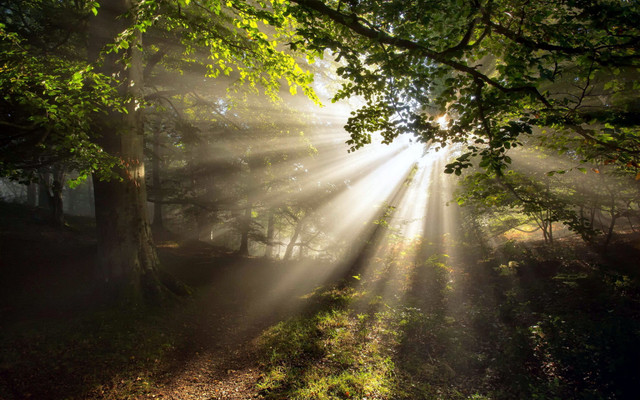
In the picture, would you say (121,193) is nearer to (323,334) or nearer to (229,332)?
(229,332)

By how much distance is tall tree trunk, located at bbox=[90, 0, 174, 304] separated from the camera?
6824 mm

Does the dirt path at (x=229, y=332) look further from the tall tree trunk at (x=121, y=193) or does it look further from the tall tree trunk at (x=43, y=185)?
the tall tree trunk at (x=43, y=185)

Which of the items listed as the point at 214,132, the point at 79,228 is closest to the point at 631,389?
the point at 214,132

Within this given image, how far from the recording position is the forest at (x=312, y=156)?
12.8 feet

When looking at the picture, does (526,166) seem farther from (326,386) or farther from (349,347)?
(326,386)

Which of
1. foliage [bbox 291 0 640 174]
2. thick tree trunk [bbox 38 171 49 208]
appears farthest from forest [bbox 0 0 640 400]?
thick tree trunk [bbox 38 171 49 208]

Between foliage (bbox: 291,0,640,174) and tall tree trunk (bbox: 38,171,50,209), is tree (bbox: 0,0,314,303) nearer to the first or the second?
tall tree trunk (bbox: 38,171,50,209)

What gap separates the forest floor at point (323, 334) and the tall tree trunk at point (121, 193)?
789 millimetres

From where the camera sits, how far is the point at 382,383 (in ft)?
16.4

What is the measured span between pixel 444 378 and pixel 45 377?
6.93 meters

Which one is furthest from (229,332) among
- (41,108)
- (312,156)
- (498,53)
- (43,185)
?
(43,185)

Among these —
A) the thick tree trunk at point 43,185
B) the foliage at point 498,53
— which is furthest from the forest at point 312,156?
the thick tree trunk at point 43,185

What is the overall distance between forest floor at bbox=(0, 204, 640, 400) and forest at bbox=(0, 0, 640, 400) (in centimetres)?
6

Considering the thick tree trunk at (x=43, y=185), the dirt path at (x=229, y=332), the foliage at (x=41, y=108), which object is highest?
the foliage at (x=41, y=108)
